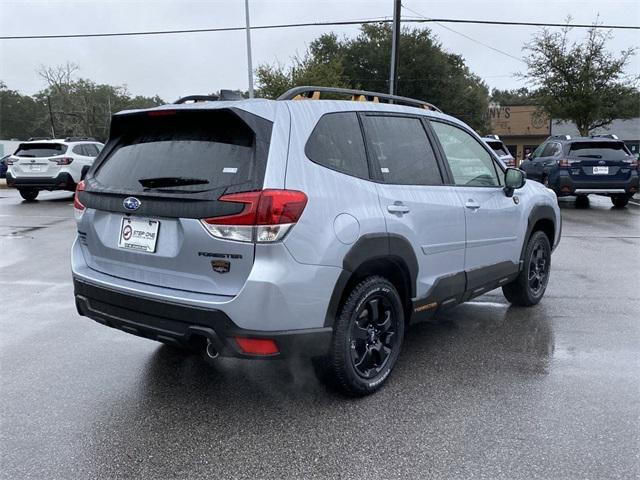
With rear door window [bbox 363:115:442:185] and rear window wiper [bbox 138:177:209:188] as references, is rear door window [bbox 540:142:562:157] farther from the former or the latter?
rear window wiper [bbox 138:177:209:188]

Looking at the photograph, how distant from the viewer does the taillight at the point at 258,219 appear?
2867 millimetres

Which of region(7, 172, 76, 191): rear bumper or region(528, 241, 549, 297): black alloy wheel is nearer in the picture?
region(528, 241, 549, 297): black alloy wheel

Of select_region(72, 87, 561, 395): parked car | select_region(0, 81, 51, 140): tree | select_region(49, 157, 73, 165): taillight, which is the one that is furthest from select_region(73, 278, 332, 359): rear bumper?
select_region(0, 81, 51, 140): tree

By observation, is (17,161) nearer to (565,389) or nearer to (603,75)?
(565,389)

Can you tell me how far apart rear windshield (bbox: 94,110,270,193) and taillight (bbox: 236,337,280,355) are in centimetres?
80

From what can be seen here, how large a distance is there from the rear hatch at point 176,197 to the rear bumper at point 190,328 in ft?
0.42

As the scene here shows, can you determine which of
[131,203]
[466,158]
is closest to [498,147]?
[466,158]

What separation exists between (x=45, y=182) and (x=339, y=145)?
13.7 m

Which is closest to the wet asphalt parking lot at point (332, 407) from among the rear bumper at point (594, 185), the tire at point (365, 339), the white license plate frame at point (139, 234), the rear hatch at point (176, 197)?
the tire at point (365, 339)

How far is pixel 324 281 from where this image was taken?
3078 mm

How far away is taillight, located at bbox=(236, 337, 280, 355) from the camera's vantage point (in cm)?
294

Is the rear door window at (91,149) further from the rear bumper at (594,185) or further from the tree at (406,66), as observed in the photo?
the tree at (406,66)

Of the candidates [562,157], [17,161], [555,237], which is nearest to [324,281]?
[555,237]

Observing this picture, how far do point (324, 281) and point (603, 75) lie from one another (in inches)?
1076
